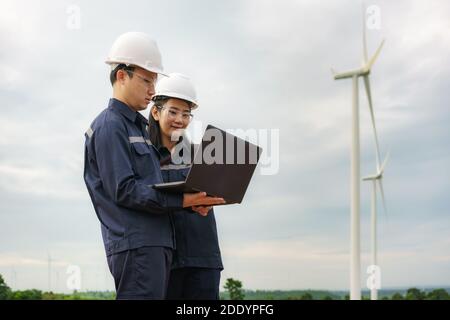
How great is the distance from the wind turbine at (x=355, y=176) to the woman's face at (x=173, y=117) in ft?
58.2

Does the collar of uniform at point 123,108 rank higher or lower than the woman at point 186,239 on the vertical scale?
higher

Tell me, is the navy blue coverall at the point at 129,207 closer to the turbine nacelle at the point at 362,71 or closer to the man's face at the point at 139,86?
the man's face at the point at 139,86

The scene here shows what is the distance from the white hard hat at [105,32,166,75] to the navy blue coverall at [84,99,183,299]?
50 cm

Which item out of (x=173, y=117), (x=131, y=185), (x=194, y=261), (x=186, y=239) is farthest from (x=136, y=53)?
(x=194, y=261)

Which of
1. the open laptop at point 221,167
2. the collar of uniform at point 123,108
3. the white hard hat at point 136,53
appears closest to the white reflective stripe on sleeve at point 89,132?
the collar of uniform at point 123,108

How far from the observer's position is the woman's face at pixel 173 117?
6426mm

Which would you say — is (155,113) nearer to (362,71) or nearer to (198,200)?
(198,200)

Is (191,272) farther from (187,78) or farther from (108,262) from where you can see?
(187,78)

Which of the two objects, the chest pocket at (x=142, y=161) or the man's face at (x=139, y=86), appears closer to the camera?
the chest pocket at (x=142, y=161)

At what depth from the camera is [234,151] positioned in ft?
17.5

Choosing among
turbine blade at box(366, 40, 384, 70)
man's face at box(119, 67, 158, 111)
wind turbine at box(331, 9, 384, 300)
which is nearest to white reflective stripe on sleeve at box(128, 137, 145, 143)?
man's face at box(119, 67, 158, 111)

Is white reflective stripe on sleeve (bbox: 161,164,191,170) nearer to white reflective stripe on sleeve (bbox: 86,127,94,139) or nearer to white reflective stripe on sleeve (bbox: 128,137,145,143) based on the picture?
white reflective stripe on sleeve (bbox: 128,137,145,143)
